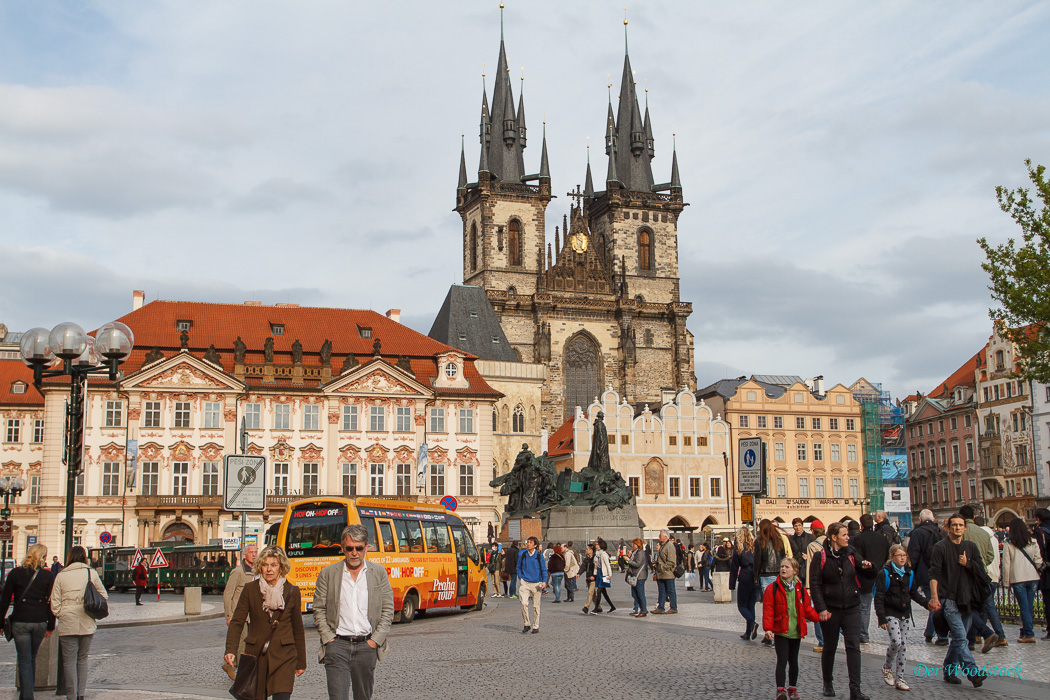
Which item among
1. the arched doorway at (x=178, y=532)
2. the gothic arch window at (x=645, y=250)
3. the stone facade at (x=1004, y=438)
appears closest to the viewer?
the arched doorway at (x=178, y=532)

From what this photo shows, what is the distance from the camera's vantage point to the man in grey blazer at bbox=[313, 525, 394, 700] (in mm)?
8273

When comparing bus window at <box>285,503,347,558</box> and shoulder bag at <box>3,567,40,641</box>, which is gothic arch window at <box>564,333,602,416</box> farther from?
shoulder bag at <box>3,567,40,641</box>

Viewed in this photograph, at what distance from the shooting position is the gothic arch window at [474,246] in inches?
3374

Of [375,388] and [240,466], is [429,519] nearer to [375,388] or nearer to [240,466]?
[240,466]

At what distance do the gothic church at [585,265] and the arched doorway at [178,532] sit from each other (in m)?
27.7

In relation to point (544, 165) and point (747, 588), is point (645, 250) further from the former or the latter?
point (747, 588)

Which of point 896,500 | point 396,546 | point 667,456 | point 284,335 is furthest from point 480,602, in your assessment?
point 896,500

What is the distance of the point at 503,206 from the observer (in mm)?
84812

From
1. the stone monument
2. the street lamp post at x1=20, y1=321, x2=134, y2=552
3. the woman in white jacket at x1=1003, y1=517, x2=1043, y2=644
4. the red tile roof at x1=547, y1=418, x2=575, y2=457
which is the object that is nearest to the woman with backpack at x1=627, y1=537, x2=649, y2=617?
the woman in white jacket at x1=1003, y1=517, x2=1043, y2=644

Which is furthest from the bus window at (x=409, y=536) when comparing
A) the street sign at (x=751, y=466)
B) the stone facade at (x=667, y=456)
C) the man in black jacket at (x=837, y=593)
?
the stone facade at (x=667, y=456)

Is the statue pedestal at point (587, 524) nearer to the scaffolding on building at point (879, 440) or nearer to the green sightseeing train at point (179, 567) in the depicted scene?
the green sightseeing train at point (179, 567)

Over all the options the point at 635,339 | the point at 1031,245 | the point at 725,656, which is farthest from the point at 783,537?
the point at 635,339

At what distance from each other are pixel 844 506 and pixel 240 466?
61793 mm

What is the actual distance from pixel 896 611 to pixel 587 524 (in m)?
22.5
